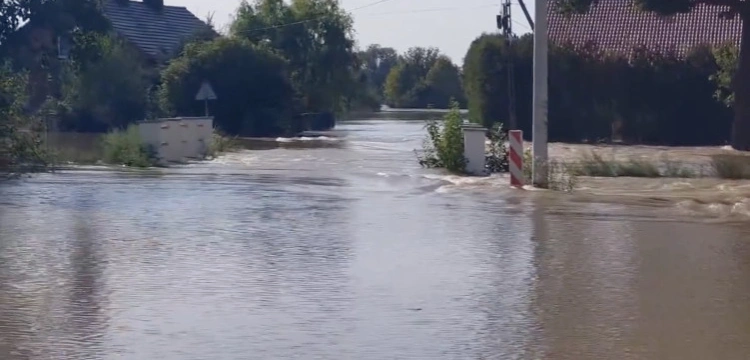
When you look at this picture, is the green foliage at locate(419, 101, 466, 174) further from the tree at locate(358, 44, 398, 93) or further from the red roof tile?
the tree at locate(358, 44, 398, 93)

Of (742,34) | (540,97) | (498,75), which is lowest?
(540,97)

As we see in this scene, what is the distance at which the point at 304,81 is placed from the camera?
6303 centimetres

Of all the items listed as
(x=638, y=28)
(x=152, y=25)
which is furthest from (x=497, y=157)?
(x=152, y=25)

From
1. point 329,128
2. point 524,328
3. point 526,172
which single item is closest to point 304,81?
point 329,128

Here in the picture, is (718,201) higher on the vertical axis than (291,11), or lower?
lower

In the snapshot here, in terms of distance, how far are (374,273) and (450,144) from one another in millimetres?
13467

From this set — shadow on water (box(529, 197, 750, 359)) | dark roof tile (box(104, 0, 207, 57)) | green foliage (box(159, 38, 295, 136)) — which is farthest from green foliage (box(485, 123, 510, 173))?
dark roof tile (box(104, 0, 207, 57))

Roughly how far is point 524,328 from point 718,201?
30.2 feet

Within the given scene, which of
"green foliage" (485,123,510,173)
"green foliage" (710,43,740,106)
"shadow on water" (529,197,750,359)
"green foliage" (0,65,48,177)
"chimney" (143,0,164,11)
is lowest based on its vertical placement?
"shadow on water" (529,197,750,359)

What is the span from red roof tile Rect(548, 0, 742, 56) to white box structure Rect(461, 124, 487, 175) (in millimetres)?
22913

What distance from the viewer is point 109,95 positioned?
2115 inches

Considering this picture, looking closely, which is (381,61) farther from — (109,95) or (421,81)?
(109,95)

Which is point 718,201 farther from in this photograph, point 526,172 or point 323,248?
point 323,248

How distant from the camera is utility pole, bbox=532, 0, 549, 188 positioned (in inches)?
775
